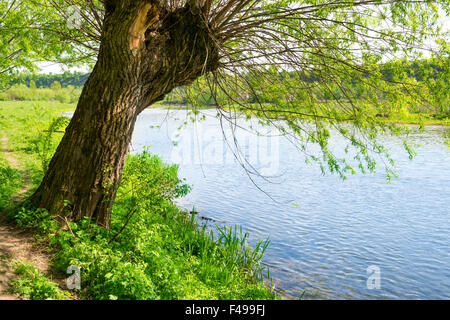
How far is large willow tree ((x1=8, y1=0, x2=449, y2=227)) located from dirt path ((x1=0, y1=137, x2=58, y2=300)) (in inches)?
18.8

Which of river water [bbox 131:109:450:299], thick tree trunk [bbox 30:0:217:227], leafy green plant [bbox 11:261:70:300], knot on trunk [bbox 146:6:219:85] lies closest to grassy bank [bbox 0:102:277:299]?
leafy green plant [bbox 11:261:70:300]

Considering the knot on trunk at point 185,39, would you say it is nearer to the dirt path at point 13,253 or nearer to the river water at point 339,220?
the river water at point 339,220

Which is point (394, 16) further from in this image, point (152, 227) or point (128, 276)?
point (128, 276)

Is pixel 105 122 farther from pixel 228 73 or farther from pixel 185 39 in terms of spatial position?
pixel 228 73

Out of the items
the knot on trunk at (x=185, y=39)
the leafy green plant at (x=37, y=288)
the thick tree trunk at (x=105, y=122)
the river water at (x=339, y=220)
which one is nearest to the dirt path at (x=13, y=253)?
the leafy green plant at (x=37, y=288)

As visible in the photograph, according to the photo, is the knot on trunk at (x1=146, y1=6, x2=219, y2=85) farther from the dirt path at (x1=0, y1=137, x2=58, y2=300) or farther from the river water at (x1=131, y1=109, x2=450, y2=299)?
the dirt path at (x1=0, y1=137, x2=58, y2=300)

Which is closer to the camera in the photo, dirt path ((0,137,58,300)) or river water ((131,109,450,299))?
dirt path ((0,137,58,300))

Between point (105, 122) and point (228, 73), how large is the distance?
142 inches

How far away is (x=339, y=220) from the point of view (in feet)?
33.2

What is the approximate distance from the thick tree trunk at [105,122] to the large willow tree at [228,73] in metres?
0.01

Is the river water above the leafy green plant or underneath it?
underneath

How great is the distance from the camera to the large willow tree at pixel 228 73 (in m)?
5.11

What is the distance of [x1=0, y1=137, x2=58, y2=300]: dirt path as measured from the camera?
12.3 feet
